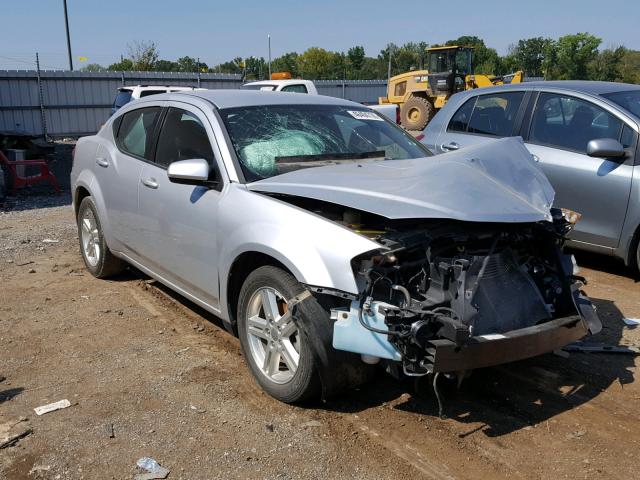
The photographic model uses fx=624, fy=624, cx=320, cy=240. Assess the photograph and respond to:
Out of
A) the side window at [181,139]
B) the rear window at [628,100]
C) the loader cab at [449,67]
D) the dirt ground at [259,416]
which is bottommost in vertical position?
the dirt ground at [259,416]

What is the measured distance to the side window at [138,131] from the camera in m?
5.09

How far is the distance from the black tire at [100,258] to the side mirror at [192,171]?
206 centimetres

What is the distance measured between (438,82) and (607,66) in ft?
111

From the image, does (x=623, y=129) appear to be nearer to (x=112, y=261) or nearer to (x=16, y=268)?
(x=112, y=261)

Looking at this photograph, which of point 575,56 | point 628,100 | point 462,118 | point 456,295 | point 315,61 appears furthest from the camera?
point 315,61

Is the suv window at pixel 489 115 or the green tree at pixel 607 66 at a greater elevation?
the green tree at pixel 607 66

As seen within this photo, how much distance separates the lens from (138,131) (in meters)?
5.35

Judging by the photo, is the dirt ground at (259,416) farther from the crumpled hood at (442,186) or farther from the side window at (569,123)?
the side window at (569,123)

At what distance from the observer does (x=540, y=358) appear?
425 centimetres

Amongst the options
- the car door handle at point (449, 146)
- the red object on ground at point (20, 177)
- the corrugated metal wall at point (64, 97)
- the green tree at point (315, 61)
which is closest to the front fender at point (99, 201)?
the car door handle at point (449, 146)

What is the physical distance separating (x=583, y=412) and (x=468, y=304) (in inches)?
43.1

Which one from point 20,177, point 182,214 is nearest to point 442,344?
point 182,214

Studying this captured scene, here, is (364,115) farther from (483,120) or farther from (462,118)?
(462,118)

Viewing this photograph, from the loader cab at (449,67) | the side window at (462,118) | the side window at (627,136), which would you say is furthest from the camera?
the loader cab at (449,67)
